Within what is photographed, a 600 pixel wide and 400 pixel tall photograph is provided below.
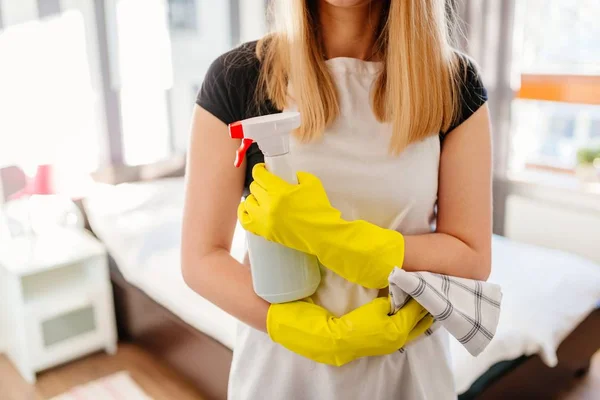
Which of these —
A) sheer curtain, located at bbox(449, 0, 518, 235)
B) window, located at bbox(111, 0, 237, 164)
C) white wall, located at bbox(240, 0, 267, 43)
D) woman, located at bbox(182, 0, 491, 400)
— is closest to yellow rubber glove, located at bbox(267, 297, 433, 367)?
woman, located at bbox(182, 0, 491, 400)

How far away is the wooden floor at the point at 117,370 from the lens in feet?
6.87

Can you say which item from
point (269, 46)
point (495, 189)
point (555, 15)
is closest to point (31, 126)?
point (269, 46)

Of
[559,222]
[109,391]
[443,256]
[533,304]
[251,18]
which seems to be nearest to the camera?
[443,256]

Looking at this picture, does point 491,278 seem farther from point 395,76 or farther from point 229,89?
point 229,89

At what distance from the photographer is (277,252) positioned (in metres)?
0.77

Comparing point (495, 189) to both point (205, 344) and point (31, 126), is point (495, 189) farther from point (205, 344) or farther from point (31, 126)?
point (31, 126)

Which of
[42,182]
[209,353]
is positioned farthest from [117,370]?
[42,182]

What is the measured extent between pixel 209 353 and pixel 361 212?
1.21 metres

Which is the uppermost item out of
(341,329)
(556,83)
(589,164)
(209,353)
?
(556,83)

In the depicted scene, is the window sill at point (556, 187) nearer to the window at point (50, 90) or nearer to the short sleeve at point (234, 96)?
the window at point (50, 90)

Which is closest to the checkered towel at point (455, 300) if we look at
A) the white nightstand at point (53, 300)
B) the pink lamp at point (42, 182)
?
the white nightstand at point (53, 300)

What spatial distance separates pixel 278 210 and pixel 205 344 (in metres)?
1.31

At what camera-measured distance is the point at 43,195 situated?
239cm

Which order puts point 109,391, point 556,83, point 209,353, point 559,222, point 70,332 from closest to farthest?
1. point 209,353
2. point 109,391
3. point 70,332
4. point 556,83
5. point 559,222
